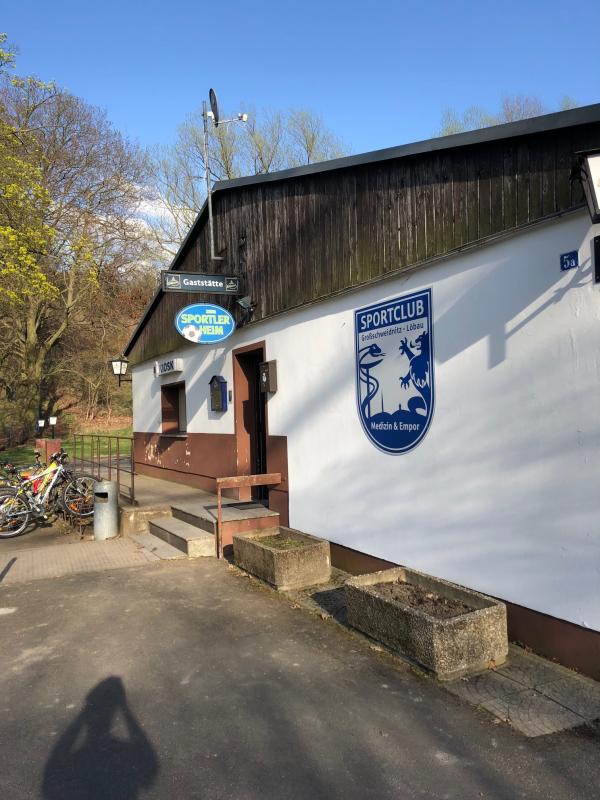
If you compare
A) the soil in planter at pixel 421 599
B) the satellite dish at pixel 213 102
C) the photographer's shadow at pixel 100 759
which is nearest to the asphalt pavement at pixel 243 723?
the photographer's shadow at pixel 100 759

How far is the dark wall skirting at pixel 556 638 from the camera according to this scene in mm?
3717

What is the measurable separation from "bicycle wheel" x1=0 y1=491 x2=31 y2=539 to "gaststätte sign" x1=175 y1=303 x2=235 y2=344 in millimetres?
3802

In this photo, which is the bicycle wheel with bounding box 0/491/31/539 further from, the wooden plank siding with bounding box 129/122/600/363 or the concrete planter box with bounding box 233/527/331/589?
the concrete planter box with bounding box 233/527/331/589

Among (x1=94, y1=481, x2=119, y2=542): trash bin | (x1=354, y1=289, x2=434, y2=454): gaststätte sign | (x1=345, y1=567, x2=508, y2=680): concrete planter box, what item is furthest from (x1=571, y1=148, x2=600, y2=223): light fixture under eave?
(x1=94, y1=481, x2=119, y2=542): trash bin

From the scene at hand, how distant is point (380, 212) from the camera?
19.1ft

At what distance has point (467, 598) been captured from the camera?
4230 millimetres

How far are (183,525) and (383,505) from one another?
140 inches

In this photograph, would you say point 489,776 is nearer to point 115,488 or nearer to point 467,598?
point 467,598

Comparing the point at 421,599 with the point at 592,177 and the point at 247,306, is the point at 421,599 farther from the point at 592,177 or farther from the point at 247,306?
the point at 247,306

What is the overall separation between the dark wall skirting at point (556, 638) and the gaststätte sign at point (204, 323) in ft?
17.5

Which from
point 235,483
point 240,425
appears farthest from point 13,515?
point 235,483

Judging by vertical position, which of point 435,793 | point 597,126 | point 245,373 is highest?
point 597,126

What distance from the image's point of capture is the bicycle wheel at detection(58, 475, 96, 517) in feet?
31.4

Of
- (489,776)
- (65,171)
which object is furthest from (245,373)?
(65,171)
